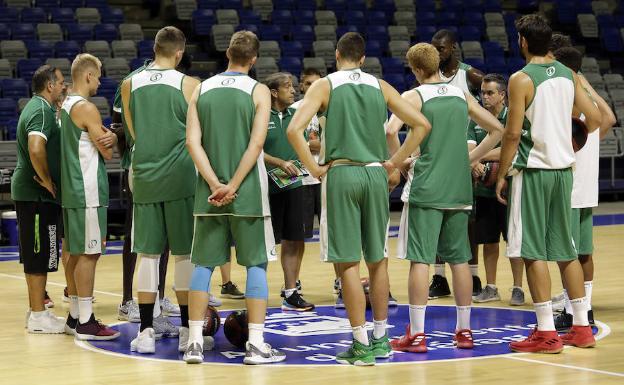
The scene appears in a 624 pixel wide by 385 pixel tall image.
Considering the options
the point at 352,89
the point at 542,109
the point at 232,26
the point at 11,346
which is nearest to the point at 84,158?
the point at 11,346

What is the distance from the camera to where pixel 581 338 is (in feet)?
22.6

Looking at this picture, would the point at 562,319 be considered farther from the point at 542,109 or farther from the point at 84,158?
the point at 84,158

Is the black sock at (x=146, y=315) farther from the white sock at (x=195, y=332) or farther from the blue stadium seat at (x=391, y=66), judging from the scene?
the blue stadium seat at (x=391, y=66)

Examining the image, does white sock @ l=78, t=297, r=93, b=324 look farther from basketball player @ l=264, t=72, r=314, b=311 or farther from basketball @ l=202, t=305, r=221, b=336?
basketball player @ l=264, t=72, r=314, b=311

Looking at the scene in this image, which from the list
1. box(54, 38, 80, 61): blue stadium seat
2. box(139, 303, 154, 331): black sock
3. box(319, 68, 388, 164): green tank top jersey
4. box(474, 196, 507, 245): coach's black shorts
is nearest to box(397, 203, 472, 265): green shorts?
box(319, 68, 388, 164): green tank top jersey

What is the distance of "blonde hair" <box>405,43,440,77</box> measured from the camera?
22.4ft

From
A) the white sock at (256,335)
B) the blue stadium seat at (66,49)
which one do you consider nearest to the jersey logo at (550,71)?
the white sock at (256,335)

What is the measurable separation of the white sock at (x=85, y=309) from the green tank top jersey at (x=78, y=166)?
62cm

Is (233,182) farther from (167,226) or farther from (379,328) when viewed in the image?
(379,328)

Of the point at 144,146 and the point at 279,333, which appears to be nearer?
the point at 144,146

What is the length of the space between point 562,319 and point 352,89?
7.63ft

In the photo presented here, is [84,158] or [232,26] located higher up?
[232,26]

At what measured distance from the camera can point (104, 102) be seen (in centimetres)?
1570

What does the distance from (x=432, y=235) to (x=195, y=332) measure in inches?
60.0
